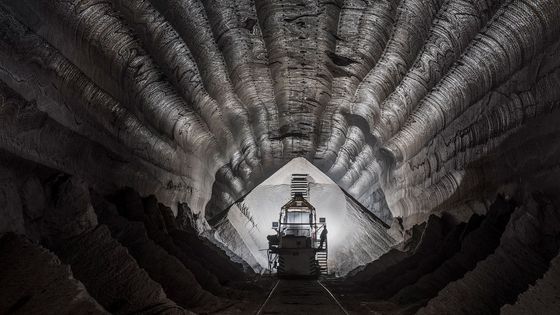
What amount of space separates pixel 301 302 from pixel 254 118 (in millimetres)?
9542

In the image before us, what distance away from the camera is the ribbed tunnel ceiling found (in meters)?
6.55

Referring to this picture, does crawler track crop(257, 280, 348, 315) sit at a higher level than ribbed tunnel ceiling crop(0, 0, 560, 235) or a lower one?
lower

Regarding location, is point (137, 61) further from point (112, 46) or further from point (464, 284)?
point (464, 284)

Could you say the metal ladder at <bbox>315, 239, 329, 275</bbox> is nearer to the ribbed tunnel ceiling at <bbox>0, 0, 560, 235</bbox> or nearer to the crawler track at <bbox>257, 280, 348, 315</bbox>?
the ribbed tunnel ceiling at <bbox>0, 0, 560, 235</bbox>

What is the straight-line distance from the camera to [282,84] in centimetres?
1508

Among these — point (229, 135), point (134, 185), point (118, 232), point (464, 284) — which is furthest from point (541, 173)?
point (229, 135)

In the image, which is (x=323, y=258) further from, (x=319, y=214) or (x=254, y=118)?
(x=254, y=118)

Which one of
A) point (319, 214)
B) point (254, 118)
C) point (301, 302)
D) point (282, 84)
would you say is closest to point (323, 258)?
point (319, 214)

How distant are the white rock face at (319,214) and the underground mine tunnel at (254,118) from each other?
5563mm

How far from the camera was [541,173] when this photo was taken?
6570 mm

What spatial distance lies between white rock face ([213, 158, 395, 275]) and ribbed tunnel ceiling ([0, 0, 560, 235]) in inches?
224

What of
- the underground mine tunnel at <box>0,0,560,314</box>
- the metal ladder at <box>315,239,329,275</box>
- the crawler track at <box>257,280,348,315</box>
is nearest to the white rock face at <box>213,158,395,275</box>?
the metal ladder at <box>315,239,329,275</box>

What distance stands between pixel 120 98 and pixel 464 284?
6.78 meters

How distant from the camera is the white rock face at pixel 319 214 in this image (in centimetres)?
2355
